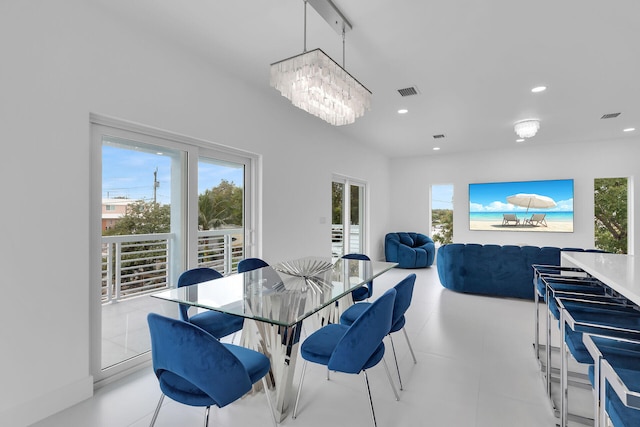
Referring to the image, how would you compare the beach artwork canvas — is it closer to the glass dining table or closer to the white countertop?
the white countertop

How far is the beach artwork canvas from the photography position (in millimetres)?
6375

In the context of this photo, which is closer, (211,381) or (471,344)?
(211,381)

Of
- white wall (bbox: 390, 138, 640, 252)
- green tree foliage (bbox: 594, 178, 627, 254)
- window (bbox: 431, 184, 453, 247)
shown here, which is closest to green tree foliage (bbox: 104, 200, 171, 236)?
white wall (bbox: 390, 138, 640, 252)

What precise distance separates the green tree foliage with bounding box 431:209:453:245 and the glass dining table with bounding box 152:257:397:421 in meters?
5.66

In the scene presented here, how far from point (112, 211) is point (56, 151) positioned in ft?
1.90

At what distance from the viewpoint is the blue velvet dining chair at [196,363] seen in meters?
1.29

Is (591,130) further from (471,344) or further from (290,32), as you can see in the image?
(290,32)

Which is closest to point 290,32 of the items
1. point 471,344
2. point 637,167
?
point 471,344

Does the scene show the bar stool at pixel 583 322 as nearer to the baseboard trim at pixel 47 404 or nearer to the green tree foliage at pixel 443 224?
the baseboard trim at pixel 47 404

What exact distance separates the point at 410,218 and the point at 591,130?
380 cm

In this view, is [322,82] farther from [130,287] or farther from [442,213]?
[442,213]

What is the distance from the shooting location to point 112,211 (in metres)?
2.41

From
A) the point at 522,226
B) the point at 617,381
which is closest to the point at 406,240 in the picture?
the point at 522,226

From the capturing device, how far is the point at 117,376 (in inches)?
Answer: 92.8
